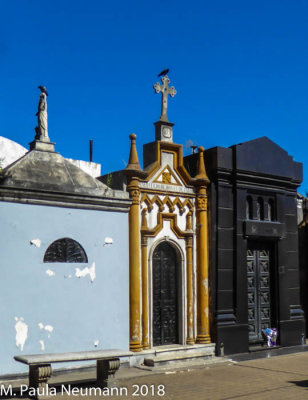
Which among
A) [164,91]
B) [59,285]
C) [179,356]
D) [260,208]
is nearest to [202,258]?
[179,356]

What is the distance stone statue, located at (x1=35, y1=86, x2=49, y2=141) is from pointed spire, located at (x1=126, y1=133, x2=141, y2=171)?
187cm

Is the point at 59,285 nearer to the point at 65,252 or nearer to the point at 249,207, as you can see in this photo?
the point at 65,252

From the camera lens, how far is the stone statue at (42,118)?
36.3 ft

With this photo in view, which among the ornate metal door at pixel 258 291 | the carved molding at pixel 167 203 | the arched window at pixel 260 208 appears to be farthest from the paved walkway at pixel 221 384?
the arched window at pixel 260 208

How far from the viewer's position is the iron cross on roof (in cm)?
1288

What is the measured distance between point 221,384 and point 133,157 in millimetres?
5006

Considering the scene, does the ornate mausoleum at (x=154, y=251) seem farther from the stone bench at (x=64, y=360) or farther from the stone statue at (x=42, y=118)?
the stone bench at (x=64, y=360)

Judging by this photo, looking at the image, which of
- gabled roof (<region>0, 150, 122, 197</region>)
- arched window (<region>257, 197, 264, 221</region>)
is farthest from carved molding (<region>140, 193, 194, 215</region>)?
arched window (<region>257, 197, 264, 221</region>)

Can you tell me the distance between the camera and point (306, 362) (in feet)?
40.3

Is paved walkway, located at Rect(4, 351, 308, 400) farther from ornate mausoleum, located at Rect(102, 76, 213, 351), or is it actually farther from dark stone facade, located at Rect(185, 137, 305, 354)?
dark stone facade, located at Rect(185, 137, 305, 354)

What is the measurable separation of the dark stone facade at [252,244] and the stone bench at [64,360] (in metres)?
3.89

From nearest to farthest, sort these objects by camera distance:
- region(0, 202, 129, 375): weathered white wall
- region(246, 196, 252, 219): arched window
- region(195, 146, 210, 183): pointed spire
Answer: region(0, 202, 129, 375): weathered white wall, region(195, 146, 210, 183): pointed spire, region(246, 196, 252, 219): arched window

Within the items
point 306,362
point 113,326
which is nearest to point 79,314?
point 113,326

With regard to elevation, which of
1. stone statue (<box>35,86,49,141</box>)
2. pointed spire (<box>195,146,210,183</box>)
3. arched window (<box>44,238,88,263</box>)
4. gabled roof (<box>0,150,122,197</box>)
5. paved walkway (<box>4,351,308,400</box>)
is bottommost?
paved walkway (<box>4,351,308,400</box>)
